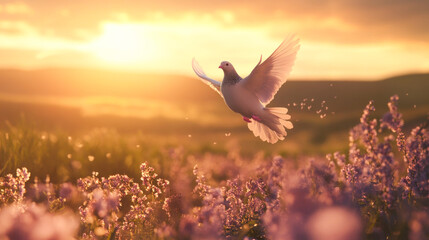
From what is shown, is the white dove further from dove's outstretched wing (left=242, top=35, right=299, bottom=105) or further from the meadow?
the meadow

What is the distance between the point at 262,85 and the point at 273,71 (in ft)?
0.59

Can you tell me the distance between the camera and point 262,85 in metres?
4.12

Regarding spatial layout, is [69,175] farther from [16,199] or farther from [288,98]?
[288,98]

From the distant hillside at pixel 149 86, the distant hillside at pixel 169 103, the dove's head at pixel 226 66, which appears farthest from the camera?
the distant hillside at pixel 149 86

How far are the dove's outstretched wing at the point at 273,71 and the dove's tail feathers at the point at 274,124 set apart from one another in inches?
7.3

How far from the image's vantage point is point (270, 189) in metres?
4.02

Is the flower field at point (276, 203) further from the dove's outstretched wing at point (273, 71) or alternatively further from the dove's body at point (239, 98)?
the dove's outstretched wing at point (273, 71)

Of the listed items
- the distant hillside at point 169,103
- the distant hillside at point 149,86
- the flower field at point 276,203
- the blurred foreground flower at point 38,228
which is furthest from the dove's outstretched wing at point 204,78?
the distant hillside at point 149,86

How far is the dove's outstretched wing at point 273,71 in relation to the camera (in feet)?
12.7

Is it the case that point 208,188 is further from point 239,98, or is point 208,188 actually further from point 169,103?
point 169,103

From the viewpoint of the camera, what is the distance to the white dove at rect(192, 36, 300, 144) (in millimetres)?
3900

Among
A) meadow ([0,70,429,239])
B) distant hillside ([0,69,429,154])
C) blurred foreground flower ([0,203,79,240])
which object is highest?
distant hillside ([0,69,429,154])

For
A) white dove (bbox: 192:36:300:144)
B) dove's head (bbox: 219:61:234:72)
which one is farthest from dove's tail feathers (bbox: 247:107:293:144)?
dove's head (bbox: 219:61:234:72)

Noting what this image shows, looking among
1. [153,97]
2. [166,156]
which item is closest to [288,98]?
[153,97]
